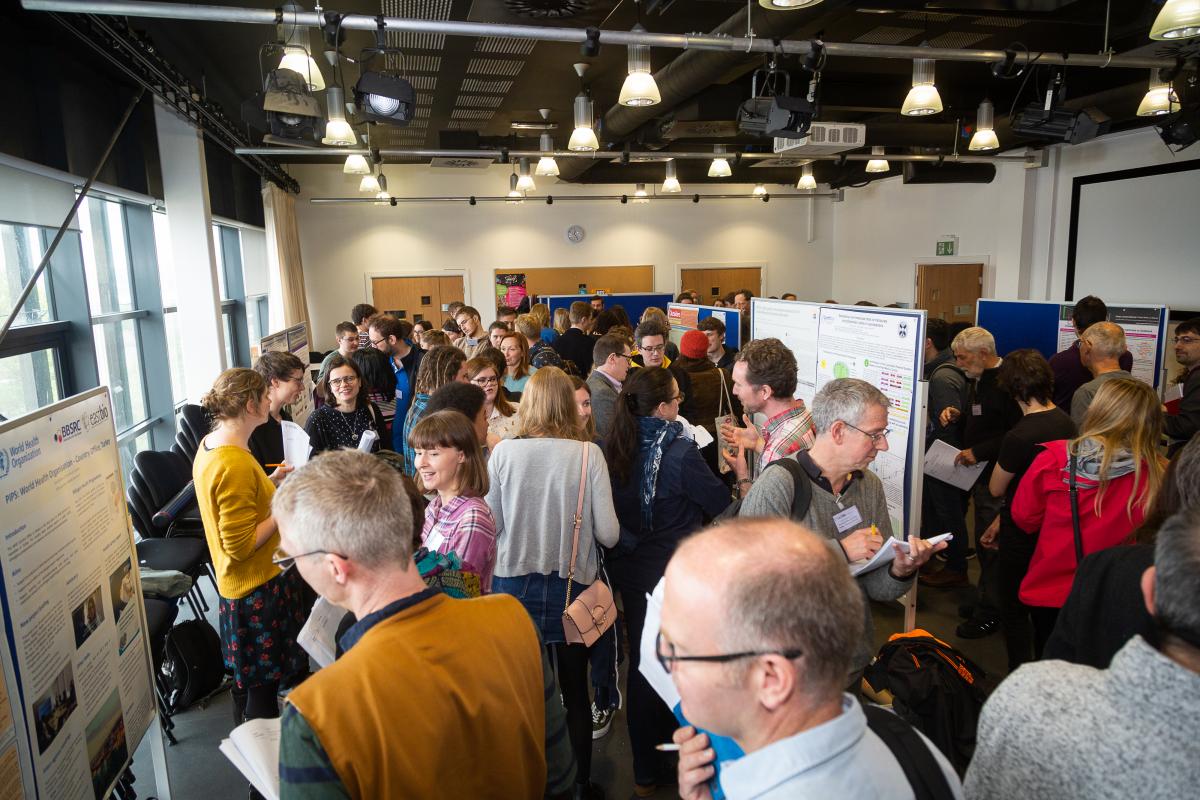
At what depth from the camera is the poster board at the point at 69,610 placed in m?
1.65

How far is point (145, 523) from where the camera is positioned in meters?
3.91

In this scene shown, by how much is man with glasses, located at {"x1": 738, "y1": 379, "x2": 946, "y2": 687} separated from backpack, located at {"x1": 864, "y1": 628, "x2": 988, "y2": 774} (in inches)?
4.5

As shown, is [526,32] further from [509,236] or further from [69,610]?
[509,236]

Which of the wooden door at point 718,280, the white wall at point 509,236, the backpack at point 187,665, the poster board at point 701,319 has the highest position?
the white wall at point 509,236

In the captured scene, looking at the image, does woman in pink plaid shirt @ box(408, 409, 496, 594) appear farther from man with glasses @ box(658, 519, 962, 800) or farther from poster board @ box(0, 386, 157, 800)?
man with glasses @ box(658, 519, 962, 800)

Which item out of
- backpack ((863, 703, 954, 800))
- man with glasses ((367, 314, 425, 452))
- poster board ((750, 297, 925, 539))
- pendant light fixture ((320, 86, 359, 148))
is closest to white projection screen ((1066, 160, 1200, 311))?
poster board ((750, 297, 925, 539))

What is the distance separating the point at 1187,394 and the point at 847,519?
3323 mm

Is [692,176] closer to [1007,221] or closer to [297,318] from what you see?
[1007,221]

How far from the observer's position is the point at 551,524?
2377 millimetres

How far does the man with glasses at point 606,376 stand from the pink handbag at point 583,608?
4.56ft

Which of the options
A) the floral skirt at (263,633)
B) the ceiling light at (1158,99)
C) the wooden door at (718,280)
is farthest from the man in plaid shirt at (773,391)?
the wooden door at (718,280)

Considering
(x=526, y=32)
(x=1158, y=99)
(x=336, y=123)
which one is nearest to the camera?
(x=526, y=32)

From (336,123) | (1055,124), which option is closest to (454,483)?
(336,123)

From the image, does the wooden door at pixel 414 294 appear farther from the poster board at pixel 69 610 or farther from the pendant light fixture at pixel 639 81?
the poster board at pixel 69 610
